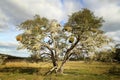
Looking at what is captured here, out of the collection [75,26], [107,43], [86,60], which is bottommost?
[86,60]

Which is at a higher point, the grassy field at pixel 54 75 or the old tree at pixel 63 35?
the old tree at pixel 63 35

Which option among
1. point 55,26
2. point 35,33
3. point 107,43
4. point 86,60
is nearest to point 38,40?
→ point 35,33

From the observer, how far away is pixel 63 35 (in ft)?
123

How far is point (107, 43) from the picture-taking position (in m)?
36.8

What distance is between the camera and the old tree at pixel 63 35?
3594 cm

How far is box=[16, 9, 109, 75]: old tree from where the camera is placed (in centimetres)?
3594

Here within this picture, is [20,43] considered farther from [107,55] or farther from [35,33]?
[107,55]

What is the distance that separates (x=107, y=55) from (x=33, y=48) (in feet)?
40.7

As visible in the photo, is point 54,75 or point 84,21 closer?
point 54,75

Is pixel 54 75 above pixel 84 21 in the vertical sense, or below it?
below

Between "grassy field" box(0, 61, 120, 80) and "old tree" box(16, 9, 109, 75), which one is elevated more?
"old tree" box(16, 9, 109, 75)

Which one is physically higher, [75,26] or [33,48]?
[75,26]

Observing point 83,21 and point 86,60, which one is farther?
point 86,60

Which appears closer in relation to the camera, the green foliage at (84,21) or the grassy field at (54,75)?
the grassy field at (54,75)
